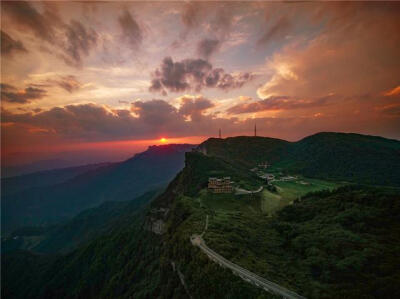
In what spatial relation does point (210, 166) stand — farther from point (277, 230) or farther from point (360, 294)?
point (360, 294)

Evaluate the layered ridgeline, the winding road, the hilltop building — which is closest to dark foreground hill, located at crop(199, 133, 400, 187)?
the layered ridgeline

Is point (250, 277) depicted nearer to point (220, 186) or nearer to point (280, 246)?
point (280, 246)

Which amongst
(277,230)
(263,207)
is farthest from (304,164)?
(277,230)

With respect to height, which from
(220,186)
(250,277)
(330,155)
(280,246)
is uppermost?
(330,155)

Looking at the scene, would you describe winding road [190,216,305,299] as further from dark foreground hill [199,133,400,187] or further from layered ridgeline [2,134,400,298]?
dark foreground hill [199,133,400,187]

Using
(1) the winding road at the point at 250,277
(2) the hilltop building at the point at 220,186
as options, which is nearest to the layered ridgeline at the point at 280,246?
(1) the winding road at the point at 250,277

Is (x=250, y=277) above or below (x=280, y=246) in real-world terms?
above

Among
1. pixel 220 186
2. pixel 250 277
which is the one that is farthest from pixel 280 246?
pixel 220 186

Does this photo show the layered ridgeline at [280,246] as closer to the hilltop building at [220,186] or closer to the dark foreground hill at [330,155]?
the hilltop building at [220,186]

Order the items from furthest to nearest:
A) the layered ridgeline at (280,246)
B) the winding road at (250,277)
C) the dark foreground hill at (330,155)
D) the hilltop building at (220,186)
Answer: the dark foreground hill at (330,155) → the hilltop building at (220,186) → the layered ridgeline at (280,246) → the winding road at (250,277)
